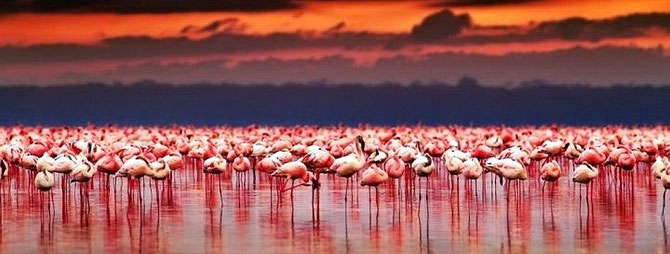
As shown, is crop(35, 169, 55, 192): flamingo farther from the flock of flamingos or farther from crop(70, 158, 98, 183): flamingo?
crop(70, 158, 98, 183): flamingo

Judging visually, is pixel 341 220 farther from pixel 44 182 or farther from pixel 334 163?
pixel 44 182

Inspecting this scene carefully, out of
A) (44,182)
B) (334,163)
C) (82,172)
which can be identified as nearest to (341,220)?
(334,163)

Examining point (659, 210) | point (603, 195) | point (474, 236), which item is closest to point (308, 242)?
point (474, 236)

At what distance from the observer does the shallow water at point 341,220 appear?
11.8 m

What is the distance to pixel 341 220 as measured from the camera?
45.8 feet

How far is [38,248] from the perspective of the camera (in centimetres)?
1165

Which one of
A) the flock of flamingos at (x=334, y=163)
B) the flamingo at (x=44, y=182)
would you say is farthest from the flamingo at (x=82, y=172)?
the flamingo at (x=44, y=182)

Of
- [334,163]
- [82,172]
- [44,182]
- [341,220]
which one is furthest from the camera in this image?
[334,163]

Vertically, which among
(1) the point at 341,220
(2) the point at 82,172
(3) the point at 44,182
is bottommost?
(1) the point at 341,220

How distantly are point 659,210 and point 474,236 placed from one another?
3622mm

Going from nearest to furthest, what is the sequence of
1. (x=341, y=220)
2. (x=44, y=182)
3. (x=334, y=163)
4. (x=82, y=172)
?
1. (x=341, y=220)
2. (x=44, y=182)
3. (x=82, y=172)
4. (x=334, y=163)

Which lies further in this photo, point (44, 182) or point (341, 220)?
point (44, 182)

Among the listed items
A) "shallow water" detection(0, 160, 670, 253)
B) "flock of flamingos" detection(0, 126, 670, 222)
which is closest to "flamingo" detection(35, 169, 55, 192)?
"flock of flamingos" detection(0, 126, 670, 222)

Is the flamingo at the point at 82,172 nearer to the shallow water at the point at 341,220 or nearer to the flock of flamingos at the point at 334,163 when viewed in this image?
the flock of flamingos at the point at 334,163
